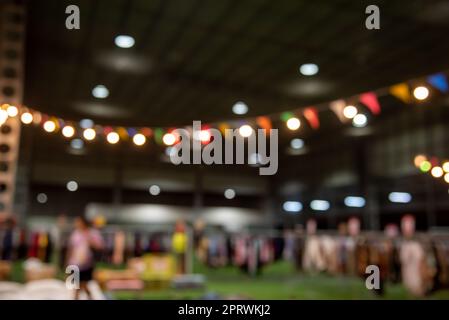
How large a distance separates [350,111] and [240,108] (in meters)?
5.06

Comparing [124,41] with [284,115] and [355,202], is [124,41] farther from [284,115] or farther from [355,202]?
[355,202]

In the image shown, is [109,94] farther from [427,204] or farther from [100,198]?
[427,204]

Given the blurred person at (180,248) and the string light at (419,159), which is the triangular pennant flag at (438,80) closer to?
the blurred person at (180,248)

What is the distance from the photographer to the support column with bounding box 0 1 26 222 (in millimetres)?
5133

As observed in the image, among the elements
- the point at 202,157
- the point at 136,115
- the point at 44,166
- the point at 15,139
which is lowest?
the point at 202,157

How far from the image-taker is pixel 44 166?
13016 millimetres

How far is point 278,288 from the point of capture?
7758mm

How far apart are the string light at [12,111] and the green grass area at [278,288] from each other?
2.77 metres

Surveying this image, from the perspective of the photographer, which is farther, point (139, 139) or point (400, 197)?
point (400, 197)

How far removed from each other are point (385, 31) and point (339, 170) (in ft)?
25.7

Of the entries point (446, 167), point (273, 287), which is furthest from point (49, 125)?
point (446, 167)

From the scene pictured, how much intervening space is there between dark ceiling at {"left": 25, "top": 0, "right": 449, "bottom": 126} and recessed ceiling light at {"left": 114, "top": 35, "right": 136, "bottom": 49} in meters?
0.09

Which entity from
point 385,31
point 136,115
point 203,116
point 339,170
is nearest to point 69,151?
point 136,115

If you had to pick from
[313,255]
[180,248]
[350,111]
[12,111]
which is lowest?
[313,255]
